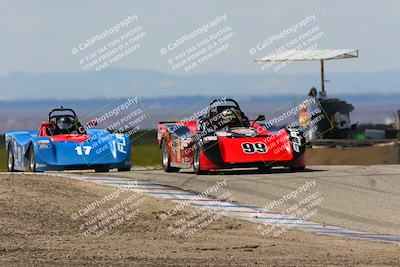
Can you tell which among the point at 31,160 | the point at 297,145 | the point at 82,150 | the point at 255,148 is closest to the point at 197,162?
the point at 255,148

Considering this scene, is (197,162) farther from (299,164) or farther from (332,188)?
(332,188)

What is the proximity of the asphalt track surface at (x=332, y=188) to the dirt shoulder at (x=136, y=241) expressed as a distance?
1.74m

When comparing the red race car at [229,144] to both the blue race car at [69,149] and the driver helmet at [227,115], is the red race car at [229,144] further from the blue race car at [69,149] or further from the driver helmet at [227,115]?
the blue race car at [69,149]

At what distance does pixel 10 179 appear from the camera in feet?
66.5

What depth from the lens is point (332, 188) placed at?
69.6 feet

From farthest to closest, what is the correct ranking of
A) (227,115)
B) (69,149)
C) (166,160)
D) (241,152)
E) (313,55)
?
(313,55)
(166,160)
(69,149)
(227,115)
(241,152)

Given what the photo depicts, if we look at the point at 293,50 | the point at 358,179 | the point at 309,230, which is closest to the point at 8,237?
the point at 309,230

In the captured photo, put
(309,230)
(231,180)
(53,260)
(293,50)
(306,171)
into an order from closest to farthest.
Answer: (53,260)
(309,230)
(231,180)
(306,171)
(293,50)

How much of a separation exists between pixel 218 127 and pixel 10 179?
5.99 metres

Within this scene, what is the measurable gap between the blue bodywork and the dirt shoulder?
17.6 ft

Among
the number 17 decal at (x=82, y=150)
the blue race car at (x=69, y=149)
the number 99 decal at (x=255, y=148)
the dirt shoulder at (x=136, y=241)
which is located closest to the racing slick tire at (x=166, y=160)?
the blue race car at (x=69, y=149)

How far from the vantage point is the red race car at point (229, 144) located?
2369 cm

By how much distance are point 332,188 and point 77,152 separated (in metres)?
6.42

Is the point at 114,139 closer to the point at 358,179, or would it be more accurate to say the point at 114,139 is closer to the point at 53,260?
the point at 358,179
